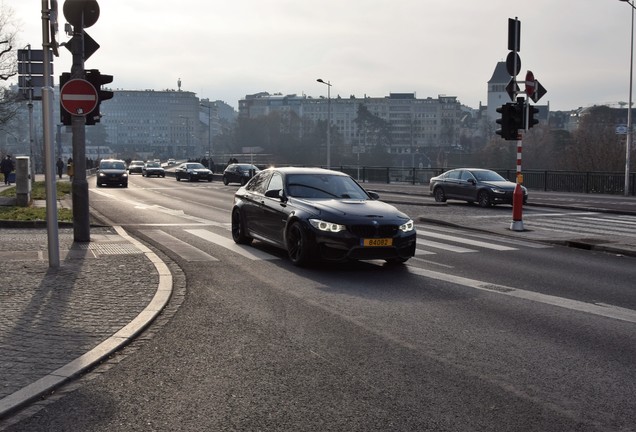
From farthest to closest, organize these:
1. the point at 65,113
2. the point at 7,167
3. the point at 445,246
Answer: the point at 7,167 → the point at 445,246 → the point at 65,113

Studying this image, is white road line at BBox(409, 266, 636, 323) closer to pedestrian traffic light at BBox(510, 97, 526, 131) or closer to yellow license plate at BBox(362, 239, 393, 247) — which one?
yellow license plate at BBox(362, 239, 393, 247)

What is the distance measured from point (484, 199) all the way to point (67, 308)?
20488mm

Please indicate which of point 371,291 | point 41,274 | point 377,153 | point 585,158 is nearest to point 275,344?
point 371,291

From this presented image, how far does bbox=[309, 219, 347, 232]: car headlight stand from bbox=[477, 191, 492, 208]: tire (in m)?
16.3

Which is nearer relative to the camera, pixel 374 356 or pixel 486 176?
pixel 374 356

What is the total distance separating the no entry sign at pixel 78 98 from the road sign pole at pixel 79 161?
1466 millimetres

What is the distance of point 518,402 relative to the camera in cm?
494

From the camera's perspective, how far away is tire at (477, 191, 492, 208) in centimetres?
2616

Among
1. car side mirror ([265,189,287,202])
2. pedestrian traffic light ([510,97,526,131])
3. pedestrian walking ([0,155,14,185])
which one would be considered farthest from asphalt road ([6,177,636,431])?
pedestrian walking ([0,155,14,185])

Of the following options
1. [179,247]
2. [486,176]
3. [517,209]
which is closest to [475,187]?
[486,176]

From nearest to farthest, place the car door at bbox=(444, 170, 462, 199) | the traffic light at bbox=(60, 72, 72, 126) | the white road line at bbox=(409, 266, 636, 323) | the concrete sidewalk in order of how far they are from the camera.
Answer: the concrete sidewalk < the white road line at bbox=(409, 266, 636, 323) < the traffic light at bbox=(60, 72, 72, 126) < the car door at bbox=(444, 170, 462, 199)

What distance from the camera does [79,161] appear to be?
13891 millimetres

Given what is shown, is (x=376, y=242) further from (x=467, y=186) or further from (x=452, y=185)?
(x=452, y=185)

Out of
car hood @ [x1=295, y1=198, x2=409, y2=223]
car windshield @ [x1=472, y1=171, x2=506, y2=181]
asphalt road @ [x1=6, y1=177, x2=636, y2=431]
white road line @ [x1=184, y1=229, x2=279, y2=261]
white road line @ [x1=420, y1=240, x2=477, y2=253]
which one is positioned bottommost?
asphalt road @ [x1=6, y1=177, x2=636, y2=431]
